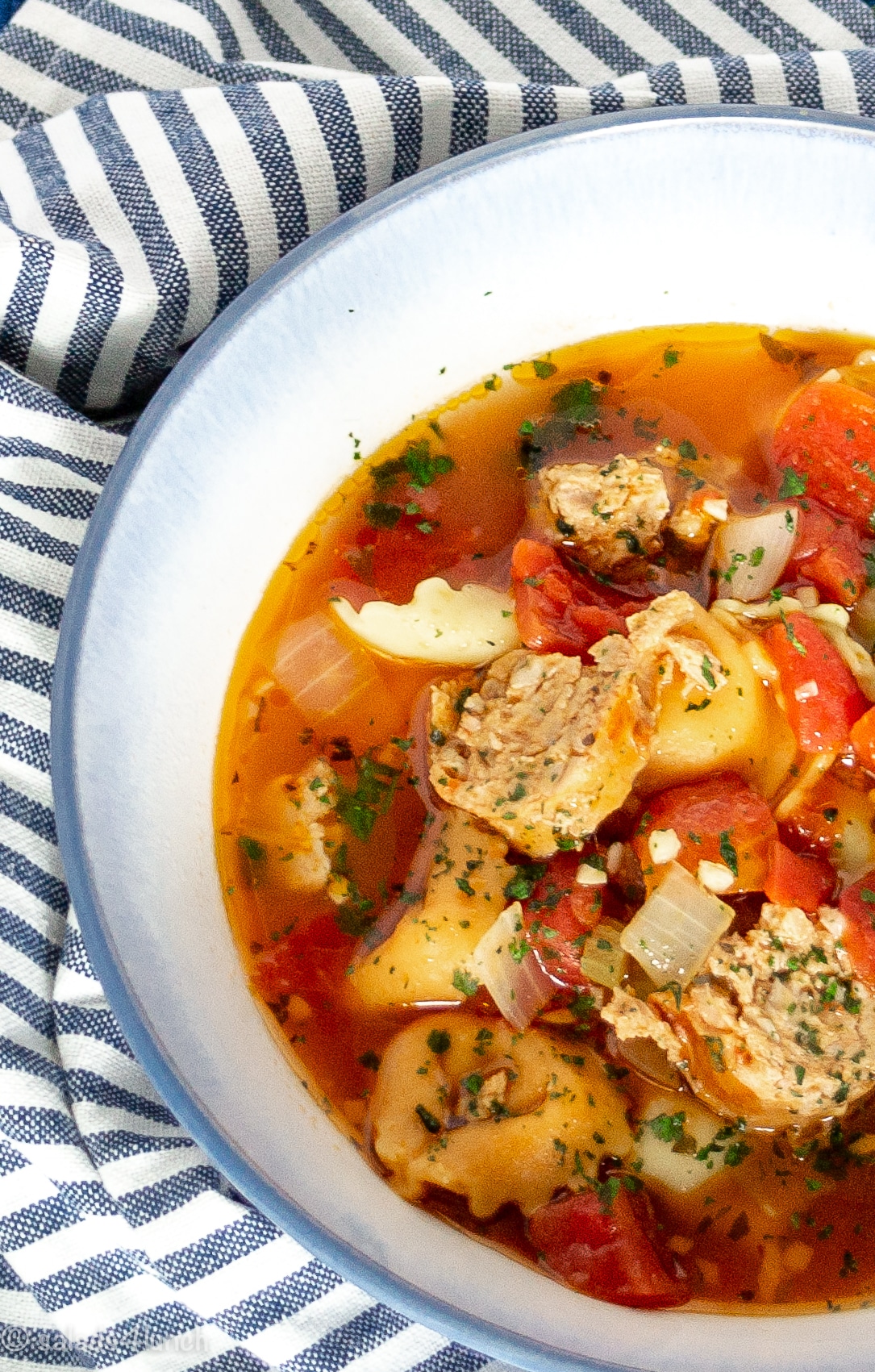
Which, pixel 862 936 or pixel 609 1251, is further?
pixel 862 936

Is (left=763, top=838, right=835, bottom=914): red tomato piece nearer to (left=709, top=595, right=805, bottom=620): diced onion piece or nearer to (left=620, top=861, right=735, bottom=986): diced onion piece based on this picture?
(left=620, top=861, right=735, bottom=986): diced onion piece

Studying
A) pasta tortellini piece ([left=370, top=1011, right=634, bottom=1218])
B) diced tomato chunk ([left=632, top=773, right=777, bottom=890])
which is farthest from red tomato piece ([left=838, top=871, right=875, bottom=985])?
pasta tortellini piece ([left=370, top=1011, right=634, bottom=1218])

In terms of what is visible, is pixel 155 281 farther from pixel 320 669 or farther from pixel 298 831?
pixel 298 831

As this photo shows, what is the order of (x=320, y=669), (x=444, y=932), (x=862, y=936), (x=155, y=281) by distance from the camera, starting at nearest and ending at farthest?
(x=862, y=936) → (x=444, y=932) → (x=320, y=669) → (x=155, y=281)

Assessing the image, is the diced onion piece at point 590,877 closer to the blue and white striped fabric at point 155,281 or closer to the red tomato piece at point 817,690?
the red tomato piece at point 817,690

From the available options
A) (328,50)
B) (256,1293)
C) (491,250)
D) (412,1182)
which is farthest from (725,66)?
(256,1293)

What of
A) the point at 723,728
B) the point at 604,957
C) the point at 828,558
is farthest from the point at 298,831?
the point at 828,558

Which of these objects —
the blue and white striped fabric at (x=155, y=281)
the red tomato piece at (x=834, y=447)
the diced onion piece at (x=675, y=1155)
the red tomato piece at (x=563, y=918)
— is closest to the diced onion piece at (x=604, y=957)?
the red tomato piece at (x=563, y=918)
